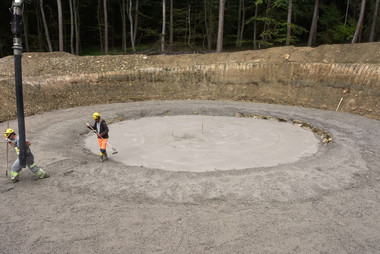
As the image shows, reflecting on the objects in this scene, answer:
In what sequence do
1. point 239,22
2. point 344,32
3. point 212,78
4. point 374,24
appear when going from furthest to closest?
1. point 239,22
2. point 344,32
3. point 374,24
4. point 212,78

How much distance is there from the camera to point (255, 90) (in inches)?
1016

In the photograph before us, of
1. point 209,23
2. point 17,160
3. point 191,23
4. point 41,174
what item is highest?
point 191,23

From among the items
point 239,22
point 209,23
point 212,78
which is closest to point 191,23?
point 209,23

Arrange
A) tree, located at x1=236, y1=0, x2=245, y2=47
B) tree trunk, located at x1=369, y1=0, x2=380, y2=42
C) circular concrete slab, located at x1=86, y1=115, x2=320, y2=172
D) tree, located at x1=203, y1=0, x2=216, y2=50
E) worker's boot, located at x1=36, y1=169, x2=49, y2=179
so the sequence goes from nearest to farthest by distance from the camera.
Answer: worker's boot, located at x1=36, y1=169, x2=49, y2=179 < circular concrete slab, located at x1=86, y1=115, x2=320, y2=172 < tree trunk, located at x1=369, y1=0, x2=380, y2=42 < tree, located at x1=236, y1=0, x2=245, y2=47 < tree, located at x1=203, y1=0, x2=216, y2=50

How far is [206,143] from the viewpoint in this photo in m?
14.8

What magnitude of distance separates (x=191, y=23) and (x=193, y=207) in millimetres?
41375

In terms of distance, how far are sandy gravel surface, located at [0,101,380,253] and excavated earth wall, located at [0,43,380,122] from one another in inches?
414

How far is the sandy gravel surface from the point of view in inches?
264

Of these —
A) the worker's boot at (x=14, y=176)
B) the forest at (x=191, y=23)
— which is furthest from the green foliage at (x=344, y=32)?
the worker's boot at (x=14, y=176)

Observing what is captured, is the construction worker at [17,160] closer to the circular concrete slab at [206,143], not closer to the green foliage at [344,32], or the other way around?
the circular concrete slab at [206,143]

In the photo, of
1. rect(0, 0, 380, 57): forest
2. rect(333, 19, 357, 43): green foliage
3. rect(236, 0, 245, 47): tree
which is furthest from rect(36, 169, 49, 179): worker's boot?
rect(236, 0, 245, 47): tree

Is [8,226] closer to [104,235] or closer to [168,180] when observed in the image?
[104,235]

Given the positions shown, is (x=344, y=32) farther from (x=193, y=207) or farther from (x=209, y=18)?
(x=193, y=207)

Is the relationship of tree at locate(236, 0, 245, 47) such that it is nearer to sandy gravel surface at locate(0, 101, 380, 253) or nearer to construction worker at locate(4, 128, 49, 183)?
sandy gravel surface at locate(0, 101, 380, 253)
